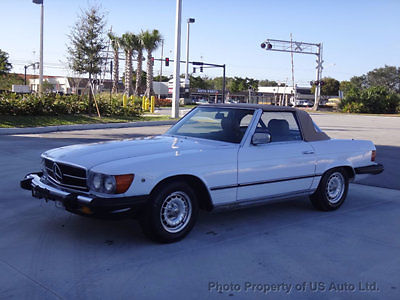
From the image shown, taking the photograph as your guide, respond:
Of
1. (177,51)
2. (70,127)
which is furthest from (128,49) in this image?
(70,127)

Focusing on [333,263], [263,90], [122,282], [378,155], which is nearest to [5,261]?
[122,282]

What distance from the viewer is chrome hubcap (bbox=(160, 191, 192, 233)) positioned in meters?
4.62

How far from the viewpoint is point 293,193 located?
5.74 meters

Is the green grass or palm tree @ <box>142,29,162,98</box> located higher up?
palm tree @ <box>142,29,162,98</box>

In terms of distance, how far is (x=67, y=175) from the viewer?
4617 mm

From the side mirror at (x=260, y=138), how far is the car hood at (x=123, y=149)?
306 millimetres

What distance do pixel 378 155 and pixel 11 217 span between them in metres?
9.98

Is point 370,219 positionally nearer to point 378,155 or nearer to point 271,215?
point 271,215

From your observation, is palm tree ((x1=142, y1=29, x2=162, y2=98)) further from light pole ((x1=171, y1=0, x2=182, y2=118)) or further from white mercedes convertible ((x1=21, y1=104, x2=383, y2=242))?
white mercedes convertible ((x1=21, y1=104, x2=383, y2=242))

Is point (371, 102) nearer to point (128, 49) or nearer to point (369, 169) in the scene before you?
point (128, 49)

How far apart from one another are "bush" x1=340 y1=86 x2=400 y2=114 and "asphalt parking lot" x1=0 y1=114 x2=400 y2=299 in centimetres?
5308

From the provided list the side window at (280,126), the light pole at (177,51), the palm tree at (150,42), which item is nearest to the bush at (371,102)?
the palm tree at (150,42)

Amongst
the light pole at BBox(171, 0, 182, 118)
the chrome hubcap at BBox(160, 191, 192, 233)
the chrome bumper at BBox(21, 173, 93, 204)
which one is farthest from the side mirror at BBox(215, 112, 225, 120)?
the light pole at BBox(171, 0, 182, 118)

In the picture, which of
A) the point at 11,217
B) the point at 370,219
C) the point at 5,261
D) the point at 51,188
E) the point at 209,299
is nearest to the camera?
the point at 209,299
